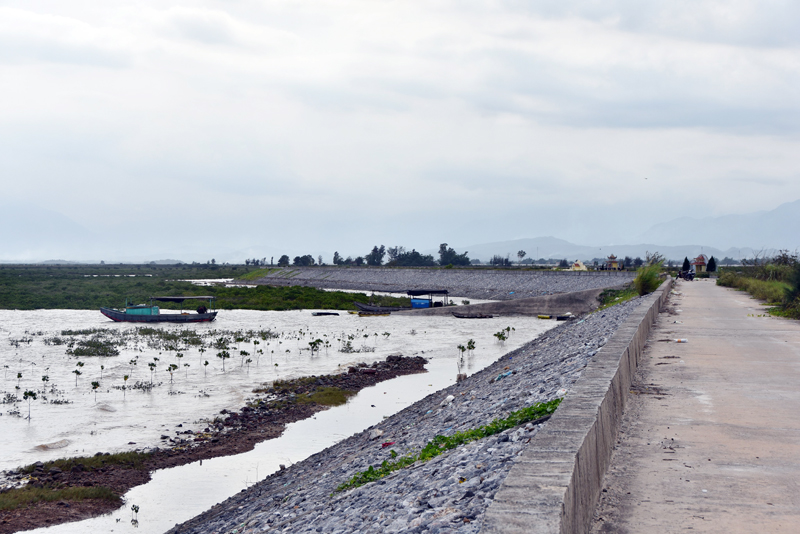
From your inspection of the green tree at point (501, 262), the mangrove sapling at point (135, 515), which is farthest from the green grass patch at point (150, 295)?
the green tree at point (501, 262)

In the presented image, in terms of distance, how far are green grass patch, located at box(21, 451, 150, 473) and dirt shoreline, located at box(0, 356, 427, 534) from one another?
0.30 feet

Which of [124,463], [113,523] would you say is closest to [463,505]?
[113,523]

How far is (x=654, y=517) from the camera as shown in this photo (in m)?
4.36

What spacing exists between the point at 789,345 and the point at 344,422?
1043 centimetres

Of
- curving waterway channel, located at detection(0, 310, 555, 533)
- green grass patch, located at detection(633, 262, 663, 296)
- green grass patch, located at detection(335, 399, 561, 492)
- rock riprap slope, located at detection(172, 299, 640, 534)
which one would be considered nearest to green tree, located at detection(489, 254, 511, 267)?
curving waterway channel, located at detection(0, 310, 555, 533)

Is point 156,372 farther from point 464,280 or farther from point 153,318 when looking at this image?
point 464,280

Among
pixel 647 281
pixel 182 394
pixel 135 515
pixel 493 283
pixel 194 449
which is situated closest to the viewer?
pixel 135 515

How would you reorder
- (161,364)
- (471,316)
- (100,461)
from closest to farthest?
1. (100,461)
2. (161,364)
3. (471,316)

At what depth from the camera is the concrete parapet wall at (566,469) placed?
3326mm

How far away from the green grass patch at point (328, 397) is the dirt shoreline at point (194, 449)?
0.17 metres

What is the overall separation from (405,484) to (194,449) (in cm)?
917

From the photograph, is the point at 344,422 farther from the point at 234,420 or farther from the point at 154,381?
the point at 154,381

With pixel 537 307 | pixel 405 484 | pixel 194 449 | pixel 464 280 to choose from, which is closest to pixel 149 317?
pixel 537 307

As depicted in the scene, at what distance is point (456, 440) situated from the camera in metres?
7.02
